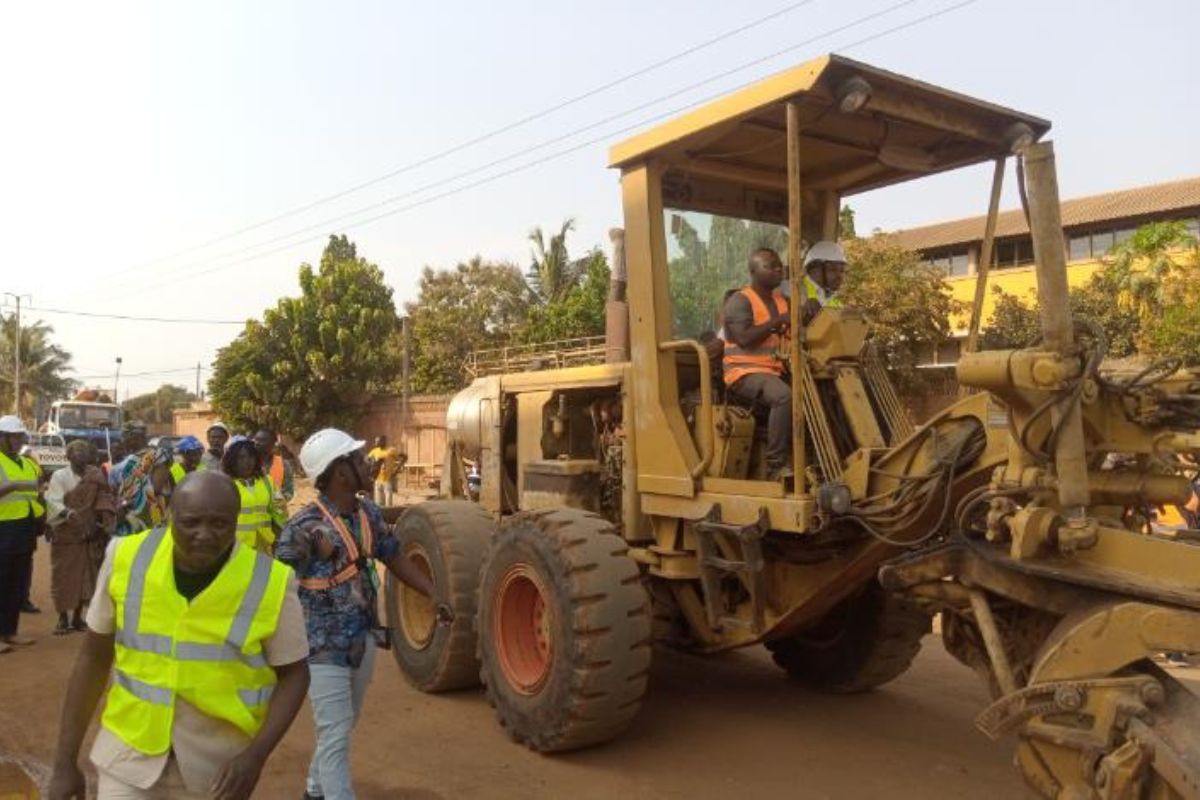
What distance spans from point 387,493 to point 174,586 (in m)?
18.4

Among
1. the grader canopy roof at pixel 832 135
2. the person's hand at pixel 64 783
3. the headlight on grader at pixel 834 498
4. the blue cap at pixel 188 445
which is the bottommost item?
the person's hand at pixel 64 783

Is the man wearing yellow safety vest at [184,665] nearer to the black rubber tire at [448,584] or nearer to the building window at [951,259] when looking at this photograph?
the black rubber tire at [448,584]

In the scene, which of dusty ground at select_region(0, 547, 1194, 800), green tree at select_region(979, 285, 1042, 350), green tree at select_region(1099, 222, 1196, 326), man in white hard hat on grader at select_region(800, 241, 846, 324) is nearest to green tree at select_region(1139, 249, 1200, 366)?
green tree at select_region(1099, 222, 1196, 326)

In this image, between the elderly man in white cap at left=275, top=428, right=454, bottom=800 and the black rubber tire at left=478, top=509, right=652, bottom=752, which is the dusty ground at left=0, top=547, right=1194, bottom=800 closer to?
the black rubber tire at left=478, top=509, right=652, bottom=752

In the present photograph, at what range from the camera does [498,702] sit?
5680mm

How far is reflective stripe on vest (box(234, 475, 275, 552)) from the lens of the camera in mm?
7008

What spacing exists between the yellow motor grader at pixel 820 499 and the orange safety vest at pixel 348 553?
4.13 feet

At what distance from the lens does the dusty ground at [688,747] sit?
4.99 m

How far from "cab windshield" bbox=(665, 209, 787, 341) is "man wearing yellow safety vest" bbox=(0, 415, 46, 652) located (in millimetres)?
5555

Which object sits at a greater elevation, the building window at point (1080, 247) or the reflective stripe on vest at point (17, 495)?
the building window at point (1080, 247)

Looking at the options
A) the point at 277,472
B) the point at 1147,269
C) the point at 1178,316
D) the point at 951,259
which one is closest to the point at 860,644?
the point at 277,472

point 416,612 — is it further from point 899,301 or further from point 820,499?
point 899,301

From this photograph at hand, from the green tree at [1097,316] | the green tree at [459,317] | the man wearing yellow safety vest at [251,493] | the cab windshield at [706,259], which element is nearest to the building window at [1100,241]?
the green tree at [1097,316]

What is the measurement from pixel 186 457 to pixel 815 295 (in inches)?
203
